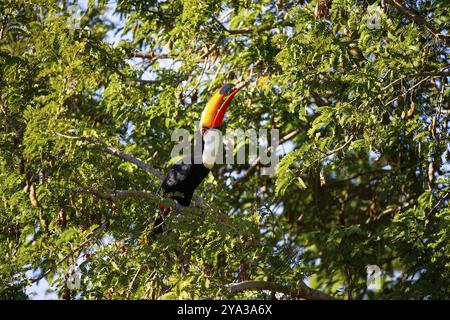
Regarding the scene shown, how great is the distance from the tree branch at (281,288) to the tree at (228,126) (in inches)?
0.6

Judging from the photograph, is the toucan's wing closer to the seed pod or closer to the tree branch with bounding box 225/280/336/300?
the seed pod

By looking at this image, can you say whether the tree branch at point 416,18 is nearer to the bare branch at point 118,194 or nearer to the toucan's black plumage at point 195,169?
Result: the toucan's black plumage at point 195,169

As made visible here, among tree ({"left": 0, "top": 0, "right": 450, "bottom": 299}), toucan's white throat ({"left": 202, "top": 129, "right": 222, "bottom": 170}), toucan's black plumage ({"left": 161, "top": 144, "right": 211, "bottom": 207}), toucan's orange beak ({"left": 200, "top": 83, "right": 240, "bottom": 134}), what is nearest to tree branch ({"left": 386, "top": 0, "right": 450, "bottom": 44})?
tree ({"left": 0, "top": 0, "right": 450, "bottom": 299})

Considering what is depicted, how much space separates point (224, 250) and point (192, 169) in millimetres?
1076

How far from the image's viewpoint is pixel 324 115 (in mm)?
8266

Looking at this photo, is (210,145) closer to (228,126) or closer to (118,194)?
(228,126)

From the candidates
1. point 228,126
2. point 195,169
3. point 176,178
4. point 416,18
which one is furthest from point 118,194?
point 416,18

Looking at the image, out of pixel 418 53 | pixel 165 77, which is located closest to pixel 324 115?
pixel 418 53

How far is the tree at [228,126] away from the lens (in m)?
8.02

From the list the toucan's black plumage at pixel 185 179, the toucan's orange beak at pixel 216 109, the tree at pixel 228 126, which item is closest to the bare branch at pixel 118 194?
the tree at pixel 228 126

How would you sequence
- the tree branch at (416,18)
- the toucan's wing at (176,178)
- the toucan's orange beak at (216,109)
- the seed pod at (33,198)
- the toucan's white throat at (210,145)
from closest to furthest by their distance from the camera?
the seed pod at (33,198), the tree branch at (416,18), the toucan's wing at (176,178), the toucan's white throat at (210,145), the toucan's orange beak at (216,109)

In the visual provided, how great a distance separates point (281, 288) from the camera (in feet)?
27.7
